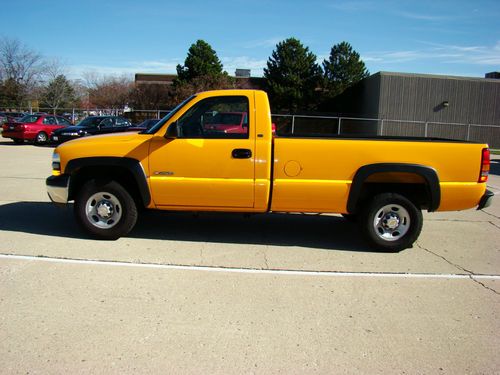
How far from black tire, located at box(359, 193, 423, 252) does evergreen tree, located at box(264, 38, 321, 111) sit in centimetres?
3941

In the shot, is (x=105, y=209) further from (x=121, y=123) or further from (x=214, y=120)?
(x=121, y=123)

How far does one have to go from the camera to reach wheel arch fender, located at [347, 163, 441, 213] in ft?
17.9

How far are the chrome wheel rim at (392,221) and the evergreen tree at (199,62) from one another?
131ft

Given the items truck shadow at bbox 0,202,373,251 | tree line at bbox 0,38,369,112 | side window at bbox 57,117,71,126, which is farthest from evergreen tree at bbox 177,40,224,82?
truck shadow at bbox 0,202,373,251

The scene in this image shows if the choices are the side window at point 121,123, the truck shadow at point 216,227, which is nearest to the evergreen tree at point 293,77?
the side window at point 121,123

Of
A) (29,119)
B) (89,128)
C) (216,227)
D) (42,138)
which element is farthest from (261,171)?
(29,119)

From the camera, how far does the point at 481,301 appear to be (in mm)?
4324

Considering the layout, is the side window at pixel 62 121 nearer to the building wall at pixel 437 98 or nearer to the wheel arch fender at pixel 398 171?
the wheel arch fender at pixel 398 171

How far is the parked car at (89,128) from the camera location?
67.2 feet

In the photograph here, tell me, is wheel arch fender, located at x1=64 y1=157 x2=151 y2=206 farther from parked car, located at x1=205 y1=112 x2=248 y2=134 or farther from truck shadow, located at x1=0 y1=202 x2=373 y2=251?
parked car, located at x1=205 y1=112 x2=248 y2=134

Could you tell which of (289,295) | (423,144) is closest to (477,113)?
(423,144)

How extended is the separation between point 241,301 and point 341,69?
43.7 meters

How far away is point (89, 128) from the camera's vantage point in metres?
20.7

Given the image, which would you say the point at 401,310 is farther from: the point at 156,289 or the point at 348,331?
the point at 156,289
